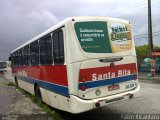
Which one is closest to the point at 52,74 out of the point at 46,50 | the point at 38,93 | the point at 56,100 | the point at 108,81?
the point at 56,100

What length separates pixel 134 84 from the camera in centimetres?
1025

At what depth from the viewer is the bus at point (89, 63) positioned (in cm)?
884

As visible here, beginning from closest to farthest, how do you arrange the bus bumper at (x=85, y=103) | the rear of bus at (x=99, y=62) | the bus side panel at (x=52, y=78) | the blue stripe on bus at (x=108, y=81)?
the bus bumper at (x=85, y=103), the rear of bus at (x=99, y=62), the blue stripe on bus at (x=108, y=81), the bus side panel at (x=52, y=78)

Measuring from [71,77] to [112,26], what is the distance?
2132 millimetres

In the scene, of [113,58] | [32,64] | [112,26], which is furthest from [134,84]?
[32,64]

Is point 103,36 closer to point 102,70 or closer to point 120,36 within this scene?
point 120,36

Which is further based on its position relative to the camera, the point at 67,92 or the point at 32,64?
the point at 32,64

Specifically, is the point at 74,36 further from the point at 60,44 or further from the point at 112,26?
the point at 112,26

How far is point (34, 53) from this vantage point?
1330 cm

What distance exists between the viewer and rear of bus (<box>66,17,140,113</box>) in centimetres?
881

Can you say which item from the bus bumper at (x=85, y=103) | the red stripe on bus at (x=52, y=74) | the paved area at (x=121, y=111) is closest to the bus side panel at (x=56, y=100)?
the bus bumper at (x=85, y=103)

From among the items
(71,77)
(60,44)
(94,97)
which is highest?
(60,44)

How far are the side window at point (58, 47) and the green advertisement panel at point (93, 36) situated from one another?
2.02ft

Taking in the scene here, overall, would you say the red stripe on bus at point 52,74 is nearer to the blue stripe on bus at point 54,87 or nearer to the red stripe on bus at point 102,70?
the blue stripe on bus at point 54,87
